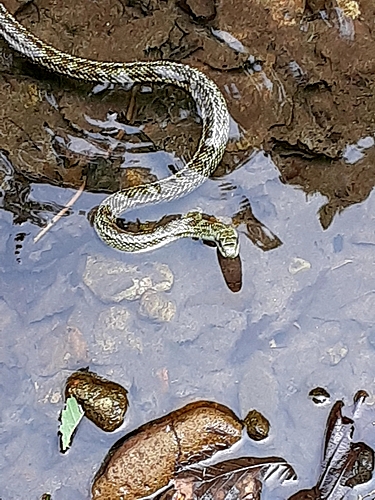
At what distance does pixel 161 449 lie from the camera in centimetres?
461

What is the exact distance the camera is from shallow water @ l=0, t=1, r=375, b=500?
477cm

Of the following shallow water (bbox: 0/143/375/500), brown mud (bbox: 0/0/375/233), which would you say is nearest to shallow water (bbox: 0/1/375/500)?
shallow water (bbox: 0/143/375/500)

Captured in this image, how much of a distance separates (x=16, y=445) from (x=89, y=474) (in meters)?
0.54

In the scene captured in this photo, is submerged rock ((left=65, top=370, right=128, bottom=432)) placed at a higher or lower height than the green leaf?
higher

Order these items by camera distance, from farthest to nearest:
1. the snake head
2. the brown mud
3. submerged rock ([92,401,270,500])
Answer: the brown mud → the snake head → submerged rock ([92,401,270,500])

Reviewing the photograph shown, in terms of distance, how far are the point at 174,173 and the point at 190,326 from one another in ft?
4.01

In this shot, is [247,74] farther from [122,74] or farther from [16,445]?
[16,445]

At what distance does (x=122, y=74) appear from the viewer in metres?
5.57

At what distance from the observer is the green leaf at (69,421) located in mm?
4762

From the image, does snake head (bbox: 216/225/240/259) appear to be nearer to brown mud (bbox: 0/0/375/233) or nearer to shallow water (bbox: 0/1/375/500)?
shallow water (bbox: 0/1/375/500)

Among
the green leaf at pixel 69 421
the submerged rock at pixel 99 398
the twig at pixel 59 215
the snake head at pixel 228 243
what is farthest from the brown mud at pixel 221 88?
the green leaf at pixel 69 421

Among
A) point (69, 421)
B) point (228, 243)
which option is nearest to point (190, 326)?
point (228, 243)

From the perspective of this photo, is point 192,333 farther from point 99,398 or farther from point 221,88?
point 221,88

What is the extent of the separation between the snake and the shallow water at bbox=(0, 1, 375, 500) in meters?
0.10
